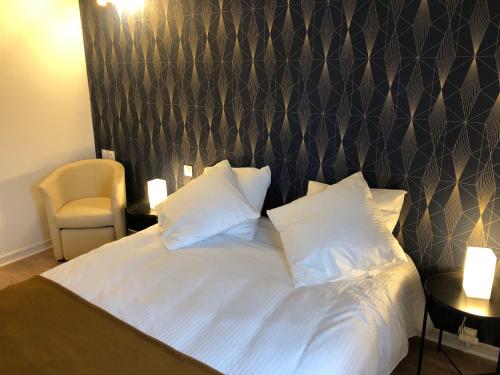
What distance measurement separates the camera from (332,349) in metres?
1.61

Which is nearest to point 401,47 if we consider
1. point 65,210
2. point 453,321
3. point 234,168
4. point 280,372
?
point 234,168

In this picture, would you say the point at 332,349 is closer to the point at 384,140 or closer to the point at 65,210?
the point at 384,140

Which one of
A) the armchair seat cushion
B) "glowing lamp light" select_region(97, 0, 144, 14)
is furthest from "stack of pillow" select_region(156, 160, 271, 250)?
A: "glowing lamp light" select_region(97, 0, 144, 14)

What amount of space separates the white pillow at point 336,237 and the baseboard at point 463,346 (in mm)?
713

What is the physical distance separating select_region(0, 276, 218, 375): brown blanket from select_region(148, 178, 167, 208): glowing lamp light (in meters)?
1.40

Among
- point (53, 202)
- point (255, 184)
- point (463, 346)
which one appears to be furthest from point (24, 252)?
point (463, 346)

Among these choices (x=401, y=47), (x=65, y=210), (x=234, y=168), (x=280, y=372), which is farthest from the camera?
(x=65, y=210)

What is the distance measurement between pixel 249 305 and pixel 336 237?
1.88 ft

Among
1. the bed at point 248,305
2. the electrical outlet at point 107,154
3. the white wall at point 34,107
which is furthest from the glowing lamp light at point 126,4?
the bed at point 248,305

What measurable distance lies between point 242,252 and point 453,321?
1308mm

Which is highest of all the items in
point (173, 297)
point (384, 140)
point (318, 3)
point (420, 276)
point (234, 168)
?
point (318, 3)

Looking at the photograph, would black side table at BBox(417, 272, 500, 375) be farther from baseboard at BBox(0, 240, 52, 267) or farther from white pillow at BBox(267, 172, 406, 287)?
baseboard at BBox(0, 240, 52, 267)

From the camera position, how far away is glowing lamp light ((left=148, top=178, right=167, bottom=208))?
3.32 m

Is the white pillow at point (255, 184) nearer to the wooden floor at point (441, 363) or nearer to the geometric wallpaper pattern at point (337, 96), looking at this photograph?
the geometric wallpaper pattern at point (337, 96)
